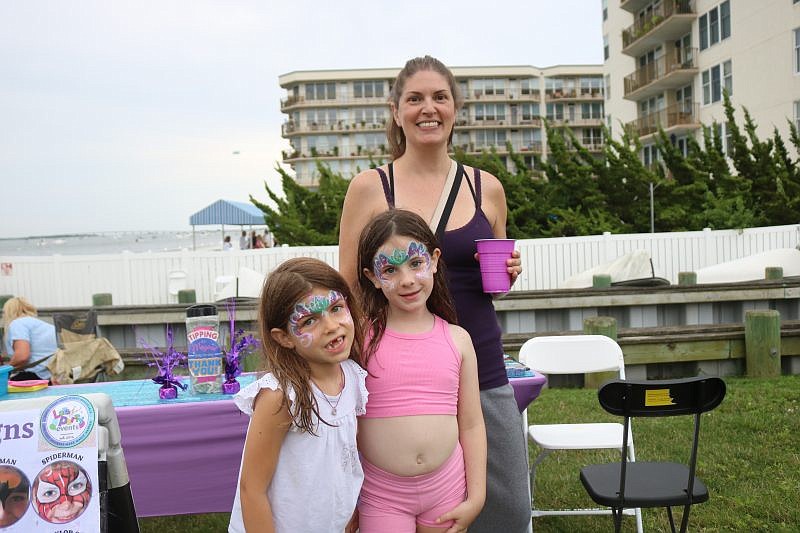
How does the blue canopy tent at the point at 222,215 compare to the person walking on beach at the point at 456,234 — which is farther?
the blue canopy tent at the point at 222,215

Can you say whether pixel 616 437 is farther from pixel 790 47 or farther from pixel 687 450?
pixel 790 47

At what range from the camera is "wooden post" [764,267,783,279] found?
10867mm

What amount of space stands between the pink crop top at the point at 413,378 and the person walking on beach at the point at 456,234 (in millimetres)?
263

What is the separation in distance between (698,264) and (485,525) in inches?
485

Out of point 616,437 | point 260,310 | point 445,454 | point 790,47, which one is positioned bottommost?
point 616,437

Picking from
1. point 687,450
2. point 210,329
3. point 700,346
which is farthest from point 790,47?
point 210,329

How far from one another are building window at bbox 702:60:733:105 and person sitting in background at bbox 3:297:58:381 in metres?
27.8

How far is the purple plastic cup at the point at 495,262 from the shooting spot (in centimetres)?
251

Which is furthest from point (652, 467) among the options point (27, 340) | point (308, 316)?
point (27, 340)

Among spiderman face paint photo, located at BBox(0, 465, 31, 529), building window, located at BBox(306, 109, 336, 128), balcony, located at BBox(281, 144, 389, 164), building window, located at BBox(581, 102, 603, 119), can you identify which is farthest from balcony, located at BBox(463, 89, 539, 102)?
spiderman face paint photo, located at BBox(0, 465, 31, 529)

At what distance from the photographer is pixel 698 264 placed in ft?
44.9

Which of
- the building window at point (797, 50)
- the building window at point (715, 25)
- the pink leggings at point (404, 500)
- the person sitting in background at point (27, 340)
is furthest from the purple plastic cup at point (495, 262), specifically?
the building window at point (715, 25)

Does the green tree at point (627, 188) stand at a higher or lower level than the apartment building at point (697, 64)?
lower

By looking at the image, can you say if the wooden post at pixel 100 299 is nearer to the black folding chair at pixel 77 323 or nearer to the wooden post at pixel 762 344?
the black folding chair at pixel 77 323
